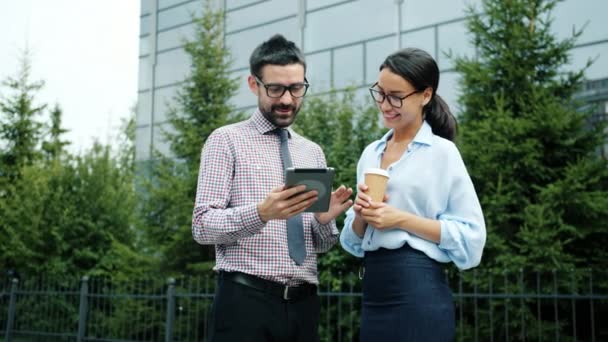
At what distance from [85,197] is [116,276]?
188 centimetres

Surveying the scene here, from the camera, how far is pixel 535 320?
708 centimetres

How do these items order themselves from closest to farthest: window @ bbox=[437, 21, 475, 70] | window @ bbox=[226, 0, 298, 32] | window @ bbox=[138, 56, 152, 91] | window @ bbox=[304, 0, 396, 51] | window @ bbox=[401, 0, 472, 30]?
window @ bbox=[437, 21, 475, 70] → window @ bbox=[401, 0, 472, 30] → window @ bbox=[304, 0, 396, 51] → window @ bbox=[226, 0, 298, 32] → window @ bbox=[138, 56, 152, 91]

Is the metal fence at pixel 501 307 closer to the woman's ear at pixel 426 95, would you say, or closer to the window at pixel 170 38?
the woman's ear at pixel 426 95

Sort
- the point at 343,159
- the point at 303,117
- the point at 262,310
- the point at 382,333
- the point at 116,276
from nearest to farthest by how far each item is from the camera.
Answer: the point at 382,333 < the point at 262,310 < the point at 343,159 < the point at 303,117 < the point at 116,276

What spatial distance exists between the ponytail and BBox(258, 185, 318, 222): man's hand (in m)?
0.56

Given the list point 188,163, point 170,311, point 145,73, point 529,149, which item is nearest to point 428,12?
point 188,163

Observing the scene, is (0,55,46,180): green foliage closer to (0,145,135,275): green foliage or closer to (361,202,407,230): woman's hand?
(0,145,135,275): green foliage

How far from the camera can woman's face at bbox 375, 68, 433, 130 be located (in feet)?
7.77

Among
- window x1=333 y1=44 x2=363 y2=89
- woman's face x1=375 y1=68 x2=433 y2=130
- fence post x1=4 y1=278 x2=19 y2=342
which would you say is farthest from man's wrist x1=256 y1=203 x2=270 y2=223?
window x1=333 y1=44 x2=363 y2=89

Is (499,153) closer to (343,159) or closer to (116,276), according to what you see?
(343,159)

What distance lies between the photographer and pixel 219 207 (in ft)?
8.75

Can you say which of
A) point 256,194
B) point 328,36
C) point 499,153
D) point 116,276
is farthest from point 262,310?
point 328,36

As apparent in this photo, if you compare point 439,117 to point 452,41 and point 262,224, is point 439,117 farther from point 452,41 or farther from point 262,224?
point 452,41

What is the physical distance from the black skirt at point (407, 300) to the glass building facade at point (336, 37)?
9064 millimetres
